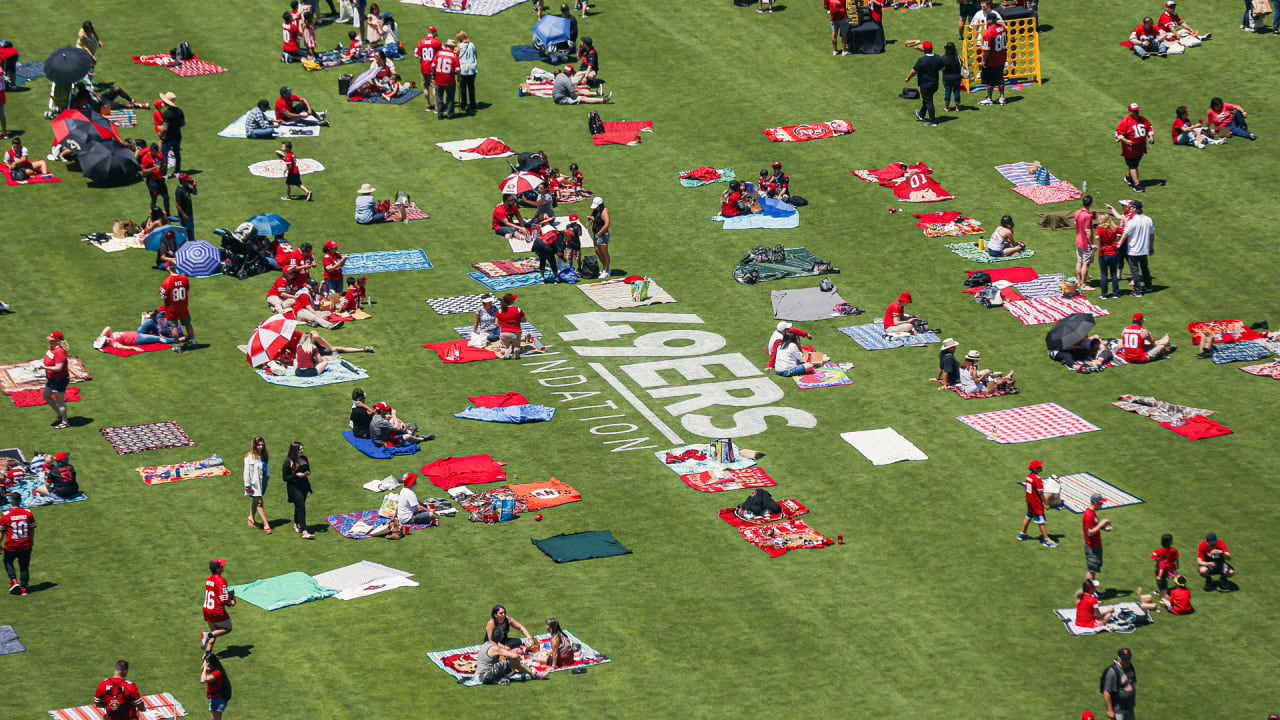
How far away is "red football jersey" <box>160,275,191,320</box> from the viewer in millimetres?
46781

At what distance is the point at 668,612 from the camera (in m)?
36.8

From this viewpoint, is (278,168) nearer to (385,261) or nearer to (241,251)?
(241,251)

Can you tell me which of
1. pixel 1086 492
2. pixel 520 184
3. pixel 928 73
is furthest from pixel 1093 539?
pixel 928 73

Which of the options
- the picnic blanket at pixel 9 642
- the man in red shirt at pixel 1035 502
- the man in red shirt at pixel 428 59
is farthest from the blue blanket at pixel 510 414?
the man in red shirt at pixel 428 59

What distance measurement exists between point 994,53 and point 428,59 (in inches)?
819

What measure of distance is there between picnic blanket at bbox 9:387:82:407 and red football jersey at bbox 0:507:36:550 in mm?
8766

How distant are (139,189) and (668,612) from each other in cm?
2952

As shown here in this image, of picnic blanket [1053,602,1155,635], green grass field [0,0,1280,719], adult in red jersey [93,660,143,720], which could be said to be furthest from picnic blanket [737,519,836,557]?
adult in red jersey [93,660,143,720]

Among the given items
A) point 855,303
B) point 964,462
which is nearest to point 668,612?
point 964,462

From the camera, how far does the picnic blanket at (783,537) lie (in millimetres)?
39156

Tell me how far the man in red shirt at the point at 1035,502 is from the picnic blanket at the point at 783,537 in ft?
15.0

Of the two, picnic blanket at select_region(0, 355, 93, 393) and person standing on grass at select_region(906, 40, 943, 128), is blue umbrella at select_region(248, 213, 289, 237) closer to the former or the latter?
picnic blanket at select_region(0, 355, 93, 393)

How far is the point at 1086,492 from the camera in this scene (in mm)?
41062

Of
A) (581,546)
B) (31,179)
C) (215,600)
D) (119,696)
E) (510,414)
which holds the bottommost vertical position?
(581,546)
